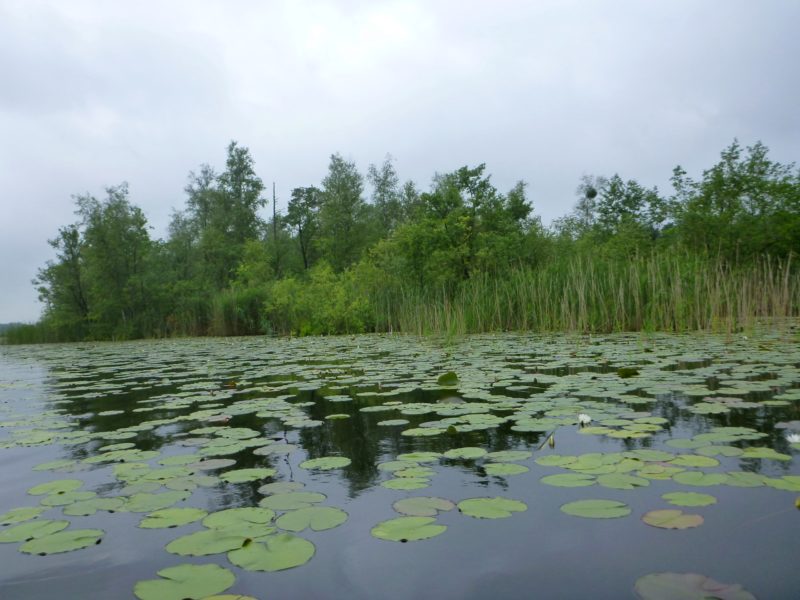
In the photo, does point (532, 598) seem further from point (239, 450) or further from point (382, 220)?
point (382, 220)

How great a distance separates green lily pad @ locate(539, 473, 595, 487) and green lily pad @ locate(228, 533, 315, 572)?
0.78 metres

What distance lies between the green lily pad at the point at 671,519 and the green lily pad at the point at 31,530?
1.56 m

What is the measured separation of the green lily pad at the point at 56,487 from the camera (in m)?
1.80

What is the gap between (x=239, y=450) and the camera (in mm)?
2238

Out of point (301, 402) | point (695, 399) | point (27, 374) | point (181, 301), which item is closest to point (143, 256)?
point (181, 301)

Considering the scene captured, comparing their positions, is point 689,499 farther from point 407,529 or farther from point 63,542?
point 63,542

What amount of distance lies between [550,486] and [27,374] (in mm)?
7343

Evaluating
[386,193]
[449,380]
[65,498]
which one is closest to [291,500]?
[65,498]

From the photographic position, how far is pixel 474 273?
12719 mm

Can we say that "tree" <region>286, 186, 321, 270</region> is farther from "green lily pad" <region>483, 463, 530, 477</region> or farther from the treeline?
"green lily pad" <region>483, 463, 530, 477</region>

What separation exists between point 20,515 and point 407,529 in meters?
1.17

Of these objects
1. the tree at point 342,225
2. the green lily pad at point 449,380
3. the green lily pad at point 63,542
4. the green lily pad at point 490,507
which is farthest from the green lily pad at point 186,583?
the tree at point 342,225

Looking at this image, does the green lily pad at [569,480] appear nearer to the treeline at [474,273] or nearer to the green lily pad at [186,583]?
the green lily pad at [186,583]

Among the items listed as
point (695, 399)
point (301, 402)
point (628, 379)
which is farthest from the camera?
point (628, 379)
